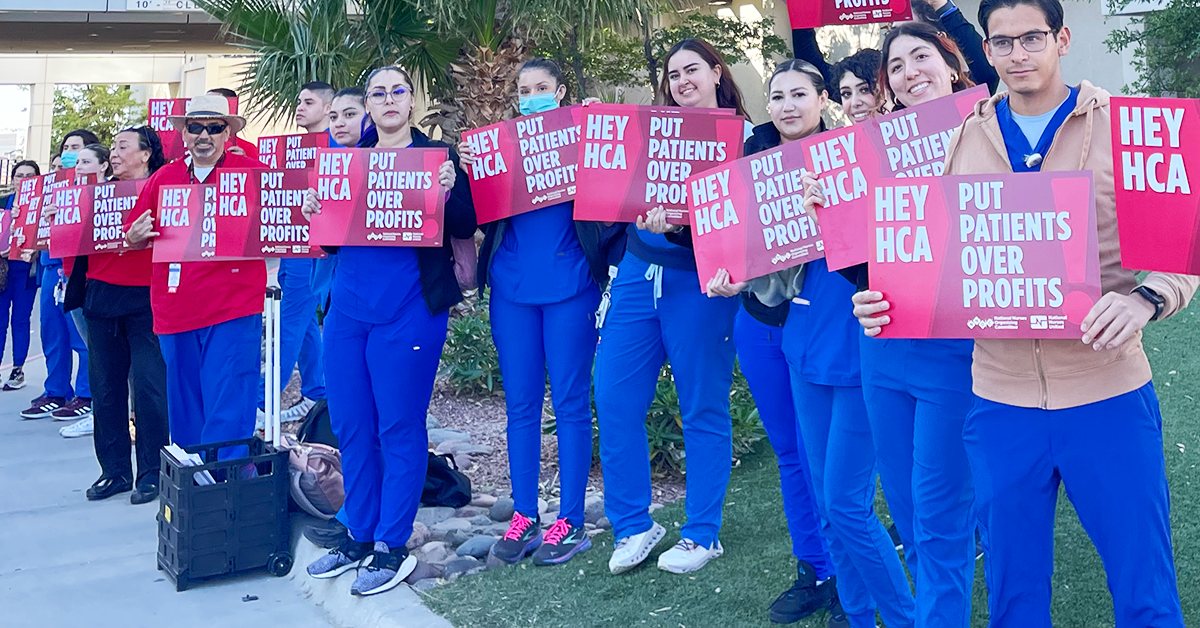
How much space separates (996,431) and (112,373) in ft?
17.6

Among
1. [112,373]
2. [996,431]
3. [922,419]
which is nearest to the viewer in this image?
[996,431]

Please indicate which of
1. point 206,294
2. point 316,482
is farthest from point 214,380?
point 316,482

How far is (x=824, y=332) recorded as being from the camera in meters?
3.56

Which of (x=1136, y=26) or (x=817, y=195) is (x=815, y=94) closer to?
(x=817, y=195)

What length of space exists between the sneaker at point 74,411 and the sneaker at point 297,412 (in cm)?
164

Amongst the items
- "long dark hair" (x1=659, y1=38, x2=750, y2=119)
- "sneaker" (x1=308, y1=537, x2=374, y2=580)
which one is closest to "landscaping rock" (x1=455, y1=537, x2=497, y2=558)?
"sneaker" (x1=308, y1=537, x2=374, y2=580)

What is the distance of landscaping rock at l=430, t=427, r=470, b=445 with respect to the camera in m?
7.21

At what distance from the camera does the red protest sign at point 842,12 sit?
16.5ft

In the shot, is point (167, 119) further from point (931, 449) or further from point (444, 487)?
point (931, 449)

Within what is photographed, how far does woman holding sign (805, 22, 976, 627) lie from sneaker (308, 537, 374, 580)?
8.14 feet

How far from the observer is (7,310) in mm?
9930

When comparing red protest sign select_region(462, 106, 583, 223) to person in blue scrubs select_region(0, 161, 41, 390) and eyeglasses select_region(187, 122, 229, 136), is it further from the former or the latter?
person in blue scrubs select_region(0, 161, 41, 390)

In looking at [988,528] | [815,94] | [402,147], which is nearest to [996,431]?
[988,528]

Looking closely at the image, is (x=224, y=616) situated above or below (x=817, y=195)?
below
